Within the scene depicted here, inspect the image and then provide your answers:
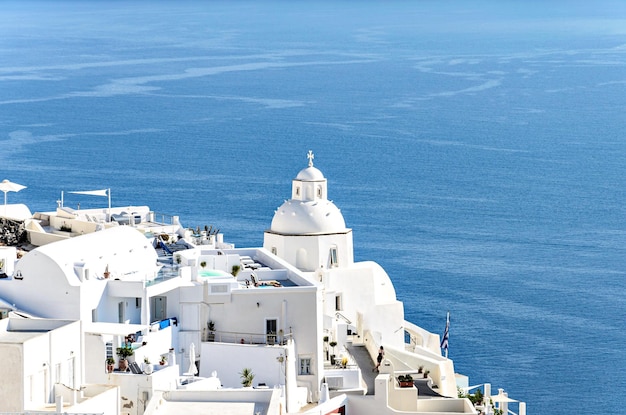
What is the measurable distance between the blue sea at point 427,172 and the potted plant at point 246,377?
70.4 ft

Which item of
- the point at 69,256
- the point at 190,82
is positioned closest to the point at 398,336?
the point at 69,256

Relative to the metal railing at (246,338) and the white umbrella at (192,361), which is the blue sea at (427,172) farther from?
the white umbrella at (192,361)

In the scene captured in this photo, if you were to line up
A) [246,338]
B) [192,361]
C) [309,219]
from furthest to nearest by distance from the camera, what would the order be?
[309,219] → [246,338] → [192,361]

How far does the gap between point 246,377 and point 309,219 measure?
13.4 metres

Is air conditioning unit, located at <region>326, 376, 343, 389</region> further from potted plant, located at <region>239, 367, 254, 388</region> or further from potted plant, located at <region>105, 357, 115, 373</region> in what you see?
potted plant, located at <region>105, 357, 115, 373</region>

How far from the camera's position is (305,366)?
132ft

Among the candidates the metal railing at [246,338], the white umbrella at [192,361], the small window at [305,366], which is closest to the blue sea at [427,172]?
the small window at [305,366]

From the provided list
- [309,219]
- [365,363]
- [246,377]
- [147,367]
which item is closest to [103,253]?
[246,377]

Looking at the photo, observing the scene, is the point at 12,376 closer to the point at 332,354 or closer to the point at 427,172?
the point at 332,354

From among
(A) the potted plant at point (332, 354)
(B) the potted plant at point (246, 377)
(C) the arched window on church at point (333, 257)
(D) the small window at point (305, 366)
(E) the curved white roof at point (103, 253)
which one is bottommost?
(B) the potted plant at point (246, 377)

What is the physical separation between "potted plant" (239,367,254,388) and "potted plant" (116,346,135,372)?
8.90 feet

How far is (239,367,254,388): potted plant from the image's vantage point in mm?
38031

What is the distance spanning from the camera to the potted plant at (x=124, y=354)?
3528cm

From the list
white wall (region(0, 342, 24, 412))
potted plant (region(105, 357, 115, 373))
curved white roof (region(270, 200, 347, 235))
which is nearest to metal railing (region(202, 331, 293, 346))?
potted plant (region(105, 357, 115, 373))
